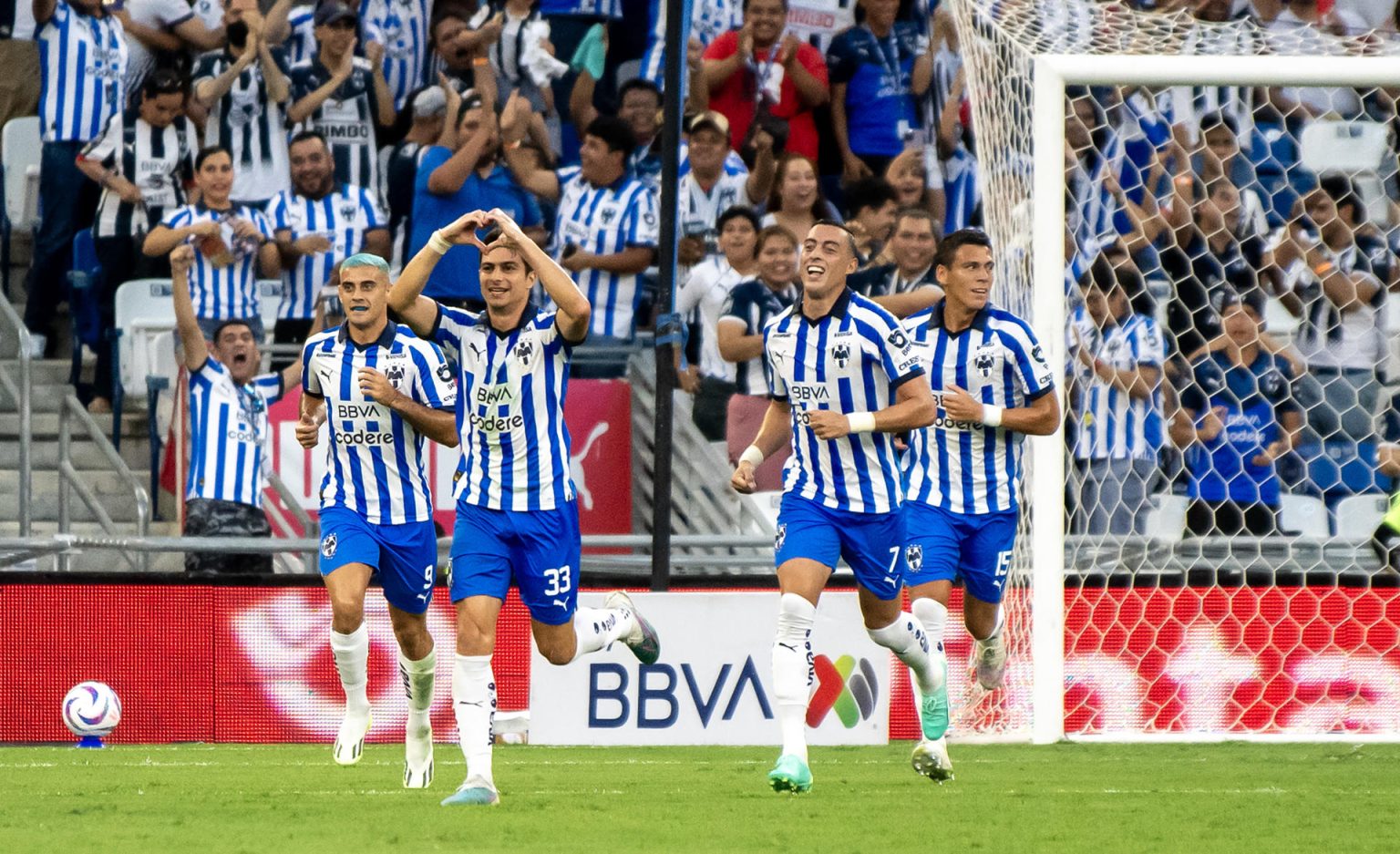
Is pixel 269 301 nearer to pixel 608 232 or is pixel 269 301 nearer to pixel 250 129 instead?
pixel 250 129

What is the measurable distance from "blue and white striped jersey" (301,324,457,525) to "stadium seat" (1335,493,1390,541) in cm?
630

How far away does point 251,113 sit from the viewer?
14195 mm

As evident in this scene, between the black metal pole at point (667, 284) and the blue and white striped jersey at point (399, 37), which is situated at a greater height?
the blue and white striped jersey at point (399, 37)

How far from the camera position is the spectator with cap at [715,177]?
1400cm

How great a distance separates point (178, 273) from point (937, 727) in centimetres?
642

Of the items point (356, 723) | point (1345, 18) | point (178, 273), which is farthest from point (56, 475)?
point (1345, 18)

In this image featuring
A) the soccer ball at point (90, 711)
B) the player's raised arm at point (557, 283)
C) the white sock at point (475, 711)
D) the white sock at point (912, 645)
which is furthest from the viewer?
the soccer ball at point (90, 711)

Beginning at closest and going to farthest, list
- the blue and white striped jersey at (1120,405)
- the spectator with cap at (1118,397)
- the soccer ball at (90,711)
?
1. the soccer ball at (90,711)
2. the spectator with cap at (1118,397)
3. the blue and white striped jersey at (1120,405)

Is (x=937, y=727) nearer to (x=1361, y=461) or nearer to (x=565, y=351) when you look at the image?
(x=565, y=351)

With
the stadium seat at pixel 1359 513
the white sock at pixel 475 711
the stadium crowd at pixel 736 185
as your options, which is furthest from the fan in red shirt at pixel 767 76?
the white sock at pixel 475 711

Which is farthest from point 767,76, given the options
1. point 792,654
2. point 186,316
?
point 792,654

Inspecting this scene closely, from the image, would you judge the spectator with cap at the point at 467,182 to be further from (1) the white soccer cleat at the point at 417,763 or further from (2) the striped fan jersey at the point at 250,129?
(1) the white soccer cleat at the point at 417,763

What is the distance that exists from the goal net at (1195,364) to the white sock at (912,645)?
6.33 feet

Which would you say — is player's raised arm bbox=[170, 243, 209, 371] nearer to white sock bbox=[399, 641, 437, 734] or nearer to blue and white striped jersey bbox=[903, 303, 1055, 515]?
white sock bbox=[399, 641, 437, 734]
